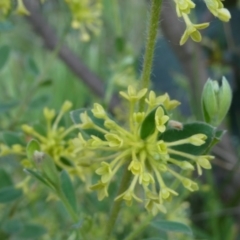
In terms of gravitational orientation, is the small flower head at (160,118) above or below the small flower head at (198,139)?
above

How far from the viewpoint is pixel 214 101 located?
43 centimetres

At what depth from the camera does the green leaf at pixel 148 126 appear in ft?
1.35

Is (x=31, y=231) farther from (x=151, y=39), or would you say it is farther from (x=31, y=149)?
(x=151, y=39)

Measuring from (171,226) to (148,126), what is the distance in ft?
0.33

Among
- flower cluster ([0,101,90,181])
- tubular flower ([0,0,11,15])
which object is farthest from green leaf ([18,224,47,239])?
tubular flower ([0,0,11,15])

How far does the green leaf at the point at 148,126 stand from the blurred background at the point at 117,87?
202mm

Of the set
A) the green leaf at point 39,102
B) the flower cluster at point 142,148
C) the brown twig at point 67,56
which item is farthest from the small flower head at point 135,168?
the brown twig at point 67,56

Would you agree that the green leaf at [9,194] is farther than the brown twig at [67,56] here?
No

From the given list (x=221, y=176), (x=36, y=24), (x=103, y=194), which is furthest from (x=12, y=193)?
(x=221, y=176)

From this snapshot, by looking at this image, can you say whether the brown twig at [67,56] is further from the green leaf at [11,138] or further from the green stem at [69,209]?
the green stem at [69,209]

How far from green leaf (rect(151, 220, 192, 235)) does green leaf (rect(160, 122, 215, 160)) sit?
0.06m

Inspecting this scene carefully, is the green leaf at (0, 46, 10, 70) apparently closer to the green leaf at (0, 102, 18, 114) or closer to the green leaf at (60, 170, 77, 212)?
the green leaf at (0, 102, 18, 114)

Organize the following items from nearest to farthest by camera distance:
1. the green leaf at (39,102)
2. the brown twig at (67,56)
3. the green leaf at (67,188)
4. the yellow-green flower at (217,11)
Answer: the yellow-green flower at (217,11) → the green leaf at (67,188) → the green leaf at (39,102) → the brown twig at (67,56)

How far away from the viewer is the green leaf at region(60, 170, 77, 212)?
470 millimetres
